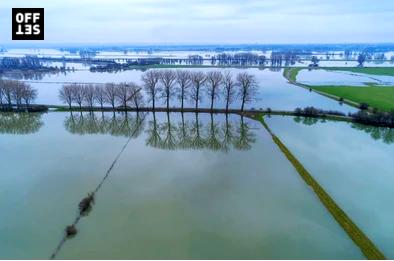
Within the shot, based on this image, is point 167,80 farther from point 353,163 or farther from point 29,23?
point 353,163

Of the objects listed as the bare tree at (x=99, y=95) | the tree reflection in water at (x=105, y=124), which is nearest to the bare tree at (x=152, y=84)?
the tree reflection in water at (x=105, y=124)

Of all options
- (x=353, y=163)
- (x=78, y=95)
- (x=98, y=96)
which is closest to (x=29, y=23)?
(x=78, y=95)

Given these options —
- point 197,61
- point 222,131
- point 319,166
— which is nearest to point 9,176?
point 222,131

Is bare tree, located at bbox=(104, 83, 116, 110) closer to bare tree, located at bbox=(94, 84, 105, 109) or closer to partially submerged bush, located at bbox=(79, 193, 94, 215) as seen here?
bare tree, located at bbox=(94, 84, 105, 109)

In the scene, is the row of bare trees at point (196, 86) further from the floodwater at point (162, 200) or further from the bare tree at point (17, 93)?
the bare tree at point (17, 93)

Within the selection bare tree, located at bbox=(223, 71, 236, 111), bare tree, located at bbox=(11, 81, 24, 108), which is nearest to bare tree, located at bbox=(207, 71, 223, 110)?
bare tree, located at bbox=(223, 71, 236, 111)

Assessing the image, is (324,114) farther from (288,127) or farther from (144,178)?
(144,178)
